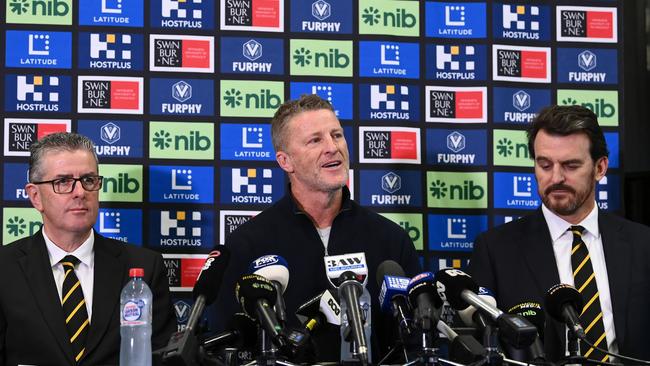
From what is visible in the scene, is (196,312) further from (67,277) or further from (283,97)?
(283,97)

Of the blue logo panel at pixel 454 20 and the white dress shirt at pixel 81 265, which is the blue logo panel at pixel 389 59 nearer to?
the blue logo panel at pixel 454 20

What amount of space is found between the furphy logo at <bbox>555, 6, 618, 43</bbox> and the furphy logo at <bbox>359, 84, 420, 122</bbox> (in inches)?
36.9

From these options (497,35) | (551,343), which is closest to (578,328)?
(551,343)

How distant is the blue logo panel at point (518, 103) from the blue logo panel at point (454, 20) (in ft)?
1.17

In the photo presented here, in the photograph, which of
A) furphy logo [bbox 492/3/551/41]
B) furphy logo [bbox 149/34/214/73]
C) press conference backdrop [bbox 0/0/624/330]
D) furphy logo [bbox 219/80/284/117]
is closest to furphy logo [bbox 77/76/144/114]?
press conference backdrop [bbox 0/0/624/330]

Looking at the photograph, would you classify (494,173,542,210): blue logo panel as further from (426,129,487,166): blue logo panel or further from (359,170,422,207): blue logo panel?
(359,170,422,207): blue logo panel

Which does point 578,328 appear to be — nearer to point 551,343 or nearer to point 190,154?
point 551,343

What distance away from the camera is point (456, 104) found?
4867 mm

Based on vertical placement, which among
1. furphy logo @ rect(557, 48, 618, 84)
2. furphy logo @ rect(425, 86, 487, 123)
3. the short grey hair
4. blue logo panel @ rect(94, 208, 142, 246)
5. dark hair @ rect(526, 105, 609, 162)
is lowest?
blue logo panel @ rect(94, 208, 142, 246)

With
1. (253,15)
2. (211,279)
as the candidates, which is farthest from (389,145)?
(211,279)

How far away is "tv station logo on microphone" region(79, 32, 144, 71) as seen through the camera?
461 centimetres

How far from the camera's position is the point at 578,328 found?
279 cm

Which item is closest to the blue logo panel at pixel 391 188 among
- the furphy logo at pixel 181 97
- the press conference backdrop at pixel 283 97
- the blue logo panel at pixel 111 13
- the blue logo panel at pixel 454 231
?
the press conference backdrop at pixel 283 97

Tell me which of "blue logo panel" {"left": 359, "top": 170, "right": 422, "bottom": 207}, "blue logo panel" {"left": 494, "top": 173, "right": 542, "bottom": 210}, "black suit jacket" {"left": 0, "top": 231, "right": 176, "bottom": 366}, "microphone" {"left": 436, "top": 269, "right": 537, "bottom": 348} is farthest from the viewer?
"blue logo panel" {"left": 494, "top": 173, "right": 542, "bottom": 210}
